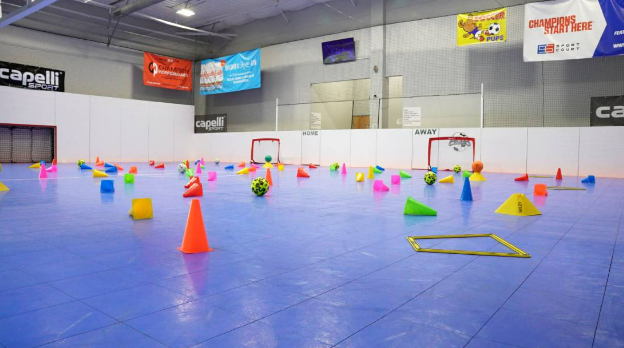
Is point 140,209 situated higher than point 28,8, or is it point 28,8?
point 28,8

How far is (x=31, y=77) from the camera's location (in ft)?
61.9

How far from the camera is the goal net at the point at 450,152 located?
52.7 ft

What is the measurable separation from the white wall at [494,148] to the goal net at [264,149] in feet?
1.55

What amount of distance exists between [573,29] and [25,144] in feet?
75.2

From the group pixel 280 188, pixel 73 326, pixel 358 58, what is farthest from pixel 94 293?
pixel 358 58

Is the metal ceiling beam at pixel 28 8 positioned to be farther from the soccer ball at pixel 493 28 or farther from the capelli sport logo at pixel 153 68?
the soccer ball at pixel 493 28

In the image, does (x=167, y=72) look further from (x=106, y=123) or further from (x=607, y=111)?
(x=607, y=111)

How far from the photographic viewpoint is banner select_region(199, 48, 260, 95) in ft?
71.7

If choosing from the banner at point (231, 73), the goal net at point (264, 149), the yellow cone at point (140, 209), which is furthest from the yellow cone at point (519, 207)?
the banner at point (231, 73)

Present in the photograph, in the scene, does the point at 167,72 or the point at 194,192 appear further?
the point at 167,72

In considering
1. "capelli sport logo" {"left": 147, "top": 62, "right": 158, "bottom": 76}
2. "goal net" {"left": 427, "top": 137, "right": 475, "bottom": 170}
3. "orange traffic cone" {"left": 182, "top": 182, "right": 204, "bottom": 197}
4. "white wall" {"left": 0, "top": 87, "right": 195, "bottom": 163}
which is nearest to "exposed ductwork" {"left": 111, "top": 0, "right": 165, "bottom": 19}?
"capelli sport logo" {"left": 147, "top": 62, "right": 158, "bottom": 76}

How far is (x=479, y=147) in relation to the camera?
52.2ft

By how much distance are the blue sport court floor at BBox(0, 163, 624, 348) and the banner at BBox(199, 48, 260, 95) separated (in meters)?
17.9

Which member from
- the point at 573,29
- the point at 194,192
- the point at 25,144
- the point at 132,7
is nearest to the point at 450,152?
the point at 573,29
